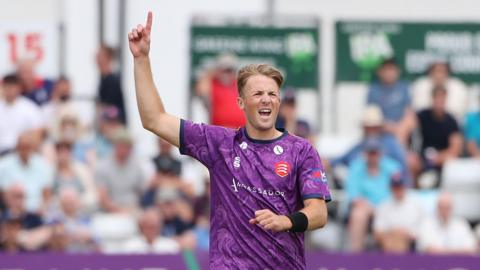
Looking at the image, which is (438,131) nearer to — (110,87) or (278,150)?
(110,87)

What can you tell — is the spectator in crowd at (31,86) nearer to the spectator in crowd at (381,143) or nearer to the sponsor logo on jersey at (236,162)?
the spectator in crowd at (381,143)

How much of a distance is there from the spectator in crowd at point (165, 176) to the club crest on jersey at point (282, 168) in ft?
21.0

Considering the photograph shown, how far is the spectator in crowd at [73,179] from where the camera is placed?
44.5ft

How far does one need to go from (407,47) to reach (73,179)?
474 cm

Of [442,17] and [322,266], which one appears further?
[442,17]

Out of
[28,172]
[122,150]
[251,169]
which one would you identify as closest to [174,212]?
[122,150]

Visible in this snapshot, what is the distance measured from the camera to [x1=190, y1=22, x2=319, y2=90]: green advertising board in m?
16.1

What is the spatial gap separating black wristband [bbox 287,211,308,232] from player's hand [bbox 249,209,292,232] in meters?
0.08

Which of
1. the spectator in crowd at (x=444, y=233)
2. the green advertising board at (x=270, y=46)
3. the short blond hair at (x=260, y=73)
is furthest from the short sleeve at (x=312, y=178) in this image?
the green advertising board at (x=270, y=46)

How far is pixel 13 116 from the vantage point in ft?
47.3

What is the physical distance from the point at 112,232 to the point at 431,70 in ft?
13.7

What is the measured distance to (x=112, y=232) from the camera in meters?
13.3

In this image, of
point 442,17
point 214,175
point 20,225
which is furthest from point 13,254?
point 442,17

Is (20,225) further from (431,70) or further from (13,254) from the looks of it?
(431,70)
